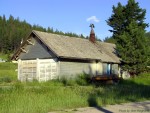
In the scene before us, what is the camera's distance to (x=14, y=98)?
501 inches

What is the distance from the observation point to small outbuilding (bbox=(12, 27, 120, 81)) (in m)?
30.2

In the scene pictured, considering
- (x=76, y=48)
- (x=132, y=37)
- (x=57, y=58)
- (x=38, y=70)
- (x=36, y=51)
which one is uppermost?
(x=132, y=37)

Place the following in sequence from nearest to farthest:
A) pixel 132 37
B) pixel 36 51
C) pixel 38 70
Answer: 1. pixel 38 70
2. pixel 36 51
3. pixel 132 37

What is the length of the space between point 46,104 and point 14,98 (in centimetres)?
139

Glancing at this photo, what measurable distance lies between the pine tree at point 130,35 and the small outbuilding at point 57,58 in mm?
2088

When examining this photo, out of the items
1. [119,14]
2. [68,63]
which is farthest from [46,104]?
[119,14]

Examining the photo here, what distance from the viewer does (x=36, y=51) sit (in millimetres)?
32188

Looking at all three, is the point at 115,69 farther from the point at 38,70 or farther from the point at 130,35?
the point at 38,70

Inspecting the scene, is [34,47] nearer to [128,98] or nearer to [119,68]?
[119,68]

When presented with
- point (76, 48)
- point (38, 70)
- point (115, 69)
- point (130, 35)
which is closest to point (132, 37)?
point (130, 35)

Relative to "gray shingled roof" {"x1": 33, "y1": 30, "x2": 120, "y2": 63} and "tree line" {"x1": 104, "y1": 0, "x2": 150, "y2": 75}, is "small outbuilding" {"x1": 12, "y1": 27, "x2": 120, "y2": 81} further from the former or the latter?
"tree line" {"x1": 104, "y1": 0, "x2": 150, "y2": 75}

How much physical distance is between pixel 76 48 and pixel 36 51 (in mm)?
4240

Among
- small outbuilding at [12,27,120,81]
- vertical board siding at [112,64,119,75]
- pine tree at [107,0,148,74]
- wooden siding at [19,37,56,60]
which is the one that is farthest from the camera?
vertical board siding at [112,64,119,75]

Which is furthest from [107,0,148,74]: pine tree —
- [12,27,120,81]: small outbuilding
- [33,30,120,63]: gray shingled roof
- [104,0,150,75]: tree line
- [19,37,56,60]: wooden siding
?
[19,37,56,60]: wooden siding
